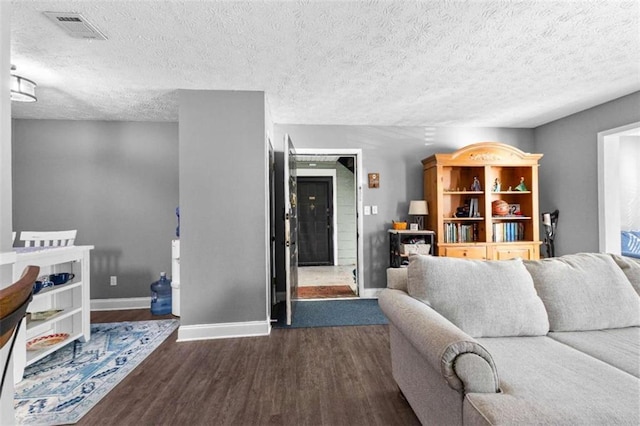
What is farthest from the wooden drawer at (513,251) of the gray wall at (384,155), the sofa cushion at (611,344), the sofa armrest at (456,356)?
the sofa armrest at (456,356)

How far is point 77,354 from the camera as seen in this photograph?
2.70 m

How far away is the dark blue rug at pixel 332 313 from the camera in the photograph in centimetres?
340

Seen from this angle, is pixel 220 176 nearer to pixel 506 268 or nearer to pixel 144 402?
pixel 144 402

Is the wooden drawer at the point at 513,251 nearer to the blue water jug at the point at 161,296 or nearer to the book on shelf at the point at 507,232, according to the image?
the book on shelf at the point at 507,232

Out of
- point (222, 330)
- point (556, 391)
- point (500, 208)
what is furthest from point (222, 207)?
point (500, 208)

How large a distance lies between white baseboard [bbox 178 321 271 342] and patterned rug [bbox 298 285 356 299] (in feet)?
4.92

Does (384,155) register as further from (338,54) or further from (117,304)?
(117,304)

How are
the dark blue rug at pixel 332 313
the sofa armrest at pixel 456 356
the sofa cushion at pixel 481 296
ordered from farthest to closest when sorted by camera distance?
the dark blue rug at pixel 332 313
the sofa cushion at pixel 481 296
the sofa armrest at pixel 456 356

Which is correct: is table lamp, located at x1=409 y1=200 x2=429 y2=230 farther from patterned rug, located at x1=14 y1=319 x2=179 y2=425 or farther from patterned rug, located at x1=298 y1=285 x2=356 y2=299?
patterned rug, located at x1=14 y1=319 x2=179 y2=425

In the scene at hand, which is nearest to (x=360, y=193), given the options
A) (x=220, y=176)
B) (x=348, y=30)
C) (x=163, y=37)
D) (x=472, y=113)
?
(x=472, y=113)

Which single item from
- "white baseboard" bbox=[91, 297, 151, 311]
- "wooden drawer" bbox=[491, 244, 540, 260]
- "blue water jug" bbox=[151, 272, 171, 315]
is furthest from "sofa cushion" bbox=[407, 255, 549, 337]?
"white baseboard" bbox=[91, 297, 151, 311]

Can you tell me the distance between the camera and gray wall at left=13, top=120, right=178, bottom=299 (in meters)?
4.01

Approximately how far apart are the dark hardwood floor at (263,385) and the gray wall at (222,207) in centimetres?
41

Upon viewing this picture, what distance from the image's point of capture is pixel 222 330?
304 centimetres
